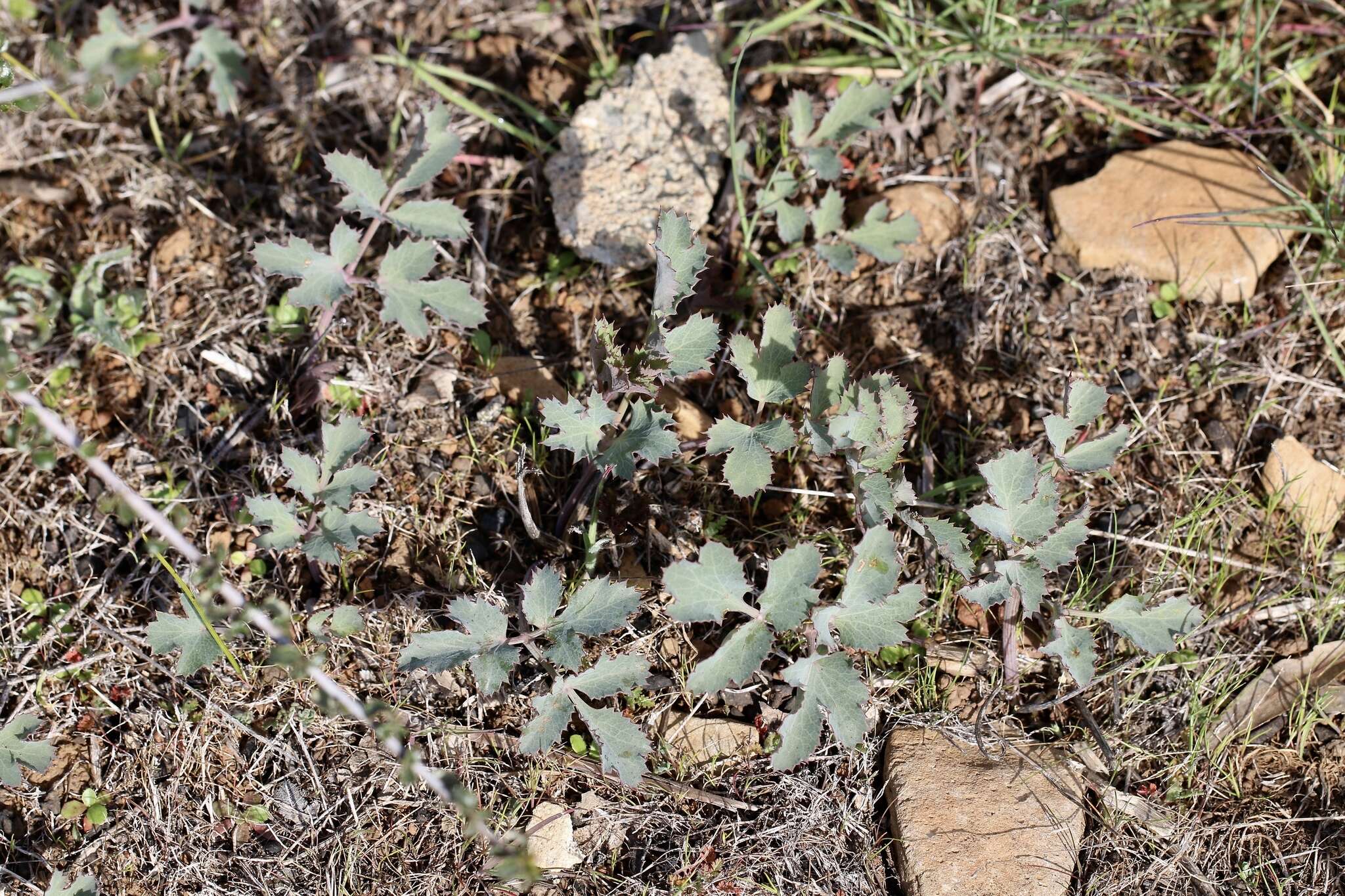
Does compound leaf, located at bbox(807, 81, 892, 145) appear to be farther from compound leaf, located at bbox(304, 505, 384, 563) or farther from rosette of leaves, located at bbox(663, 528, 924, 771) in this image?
compound leaf, located at bbox(304, 505, 384, 563)

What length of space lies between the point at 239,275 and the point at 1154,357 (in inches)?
103

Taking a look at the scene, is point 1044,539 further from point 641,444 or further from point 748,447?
point 641,444

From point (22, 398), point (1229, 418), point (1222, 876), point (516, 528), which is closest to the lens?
point (22, 398)

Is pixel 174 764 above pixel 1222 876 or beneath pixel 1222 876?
above

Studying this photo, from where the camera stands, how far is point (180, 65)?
10.8 ft

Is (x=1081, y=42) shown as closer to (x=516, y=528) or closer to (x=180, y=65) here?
(x=516, y=528)

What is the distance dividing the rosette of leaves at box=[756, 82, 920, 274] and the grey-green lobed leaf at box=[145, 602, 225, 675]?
1779 millimetres

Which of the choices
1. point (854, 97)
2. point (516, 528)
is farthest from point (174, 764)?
point (854, 97)

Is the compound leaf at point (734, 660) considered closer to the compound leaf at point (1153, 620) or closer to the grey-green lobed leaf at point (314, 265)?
the compound leaf at point (1153, 620)

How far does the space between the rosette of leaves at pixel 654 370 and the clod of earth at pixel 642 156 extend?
19.4 inches

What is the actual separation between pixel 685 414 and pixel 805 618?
30.1 inches

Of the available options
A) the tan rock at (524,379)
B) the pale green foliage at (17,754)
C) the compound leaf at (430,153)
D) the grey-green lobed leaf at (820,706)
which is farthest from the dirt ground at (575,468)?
the compound leaf at (430,153)

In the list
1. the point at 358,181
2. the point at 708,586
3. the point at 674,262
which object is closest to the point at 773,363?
the point at 674,262

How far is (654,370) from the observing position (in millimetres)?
2455
